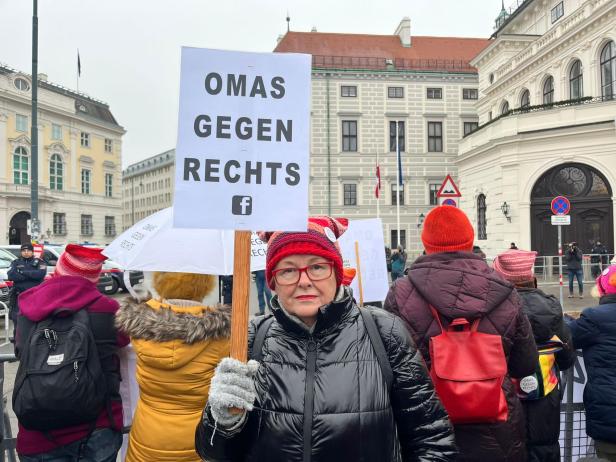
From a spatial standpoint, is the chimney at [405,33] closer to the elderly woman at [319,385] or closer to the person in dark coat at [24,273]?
the person in dark coat at [24,273]

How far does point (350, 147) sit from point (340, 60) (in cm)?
745

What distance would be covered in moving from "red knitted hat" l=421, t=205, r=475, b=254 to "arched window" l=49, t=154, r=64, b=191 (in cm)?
4759

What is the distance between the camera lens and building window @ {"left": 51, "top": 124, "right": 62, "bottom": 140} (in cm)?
4431

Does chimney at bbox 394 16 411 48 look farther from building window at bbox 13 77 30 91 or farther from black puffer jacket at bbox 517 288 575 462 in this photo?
black puffer jacket at bbox 517 288 575 462

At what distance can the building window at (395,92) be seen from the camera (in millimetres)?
41156

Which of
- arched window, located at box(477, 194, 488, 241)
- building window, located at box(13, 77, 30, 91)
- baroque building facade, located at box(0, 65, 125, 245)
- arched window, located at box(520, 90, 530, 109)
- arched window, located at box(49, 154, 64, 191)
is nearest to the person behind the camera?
arched window, located at box(477, 194, 488, 241)

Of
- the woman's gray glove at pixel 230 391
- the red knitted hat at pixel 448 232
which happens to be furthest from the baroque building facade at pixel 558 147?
the woman's gray glove at pixel 230 391

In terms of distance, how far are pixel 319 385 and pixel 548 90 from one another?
29419 millimetres

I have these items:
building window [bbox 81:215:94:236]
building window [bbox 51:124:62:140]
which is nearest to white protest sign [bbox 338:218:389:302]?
building window [bbox 51:124:62:140]

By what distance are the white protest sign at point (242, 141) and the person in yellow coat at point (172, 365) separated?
0.77 meters

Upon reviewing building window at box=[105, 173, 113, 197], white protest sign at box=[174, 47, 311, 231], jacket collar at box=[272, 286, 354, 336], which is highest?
building window at box=[105, 173, 113, 197]

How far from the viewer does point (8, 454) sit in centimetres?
336

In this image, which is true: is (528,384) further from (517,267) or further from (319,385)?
(319,385)

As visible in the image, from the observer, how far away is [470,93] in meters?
42.4
